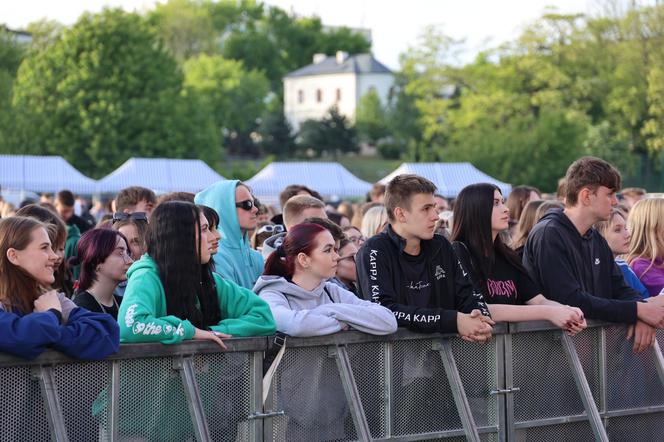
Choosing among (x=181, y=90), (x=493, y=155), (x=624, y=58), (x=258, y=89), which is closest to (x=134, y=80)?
(x=181, y=90)

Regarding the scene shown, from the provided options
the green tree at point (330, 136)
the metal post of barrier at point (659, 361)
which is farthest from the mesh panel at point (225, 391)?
the green tree at point (330, 136)

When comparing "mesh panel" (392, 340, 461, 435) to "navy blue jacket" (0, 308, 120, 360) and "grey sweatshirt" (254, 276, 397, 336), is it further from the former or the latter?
"navy blue jacket" (0, 308, 120, 360)

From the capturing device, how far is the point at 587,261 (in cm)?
742

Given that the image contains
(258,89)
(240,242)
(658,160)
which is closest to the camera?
(240,242)

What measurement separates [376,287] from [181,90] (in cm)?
6749

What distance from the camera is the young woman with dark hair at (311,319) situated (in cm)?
571

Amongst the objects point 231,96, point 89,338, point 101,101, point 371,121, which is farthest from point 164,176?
point 231,96

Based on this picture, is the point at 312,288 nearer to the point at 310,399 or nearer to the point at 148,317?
the point at 310,399

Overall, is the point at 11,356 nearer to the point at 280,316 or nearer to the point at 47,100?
the point at 280,316

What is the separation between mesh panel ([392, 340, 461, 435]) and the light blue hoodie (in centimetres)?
164

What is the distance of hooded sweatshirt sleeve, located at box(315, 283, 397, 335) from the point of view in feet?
19.3

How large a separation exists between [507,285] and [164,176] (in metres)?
29.0

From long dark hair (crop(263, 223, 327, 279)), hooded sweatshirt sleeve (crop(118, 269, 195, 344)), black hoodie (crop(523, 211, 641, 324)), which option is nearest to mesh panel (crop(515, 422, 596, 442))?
black hoodie (crop(523, 211, 641, 324))

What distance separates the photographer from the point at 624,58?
224ft
